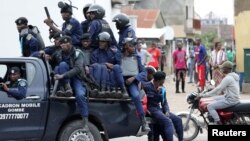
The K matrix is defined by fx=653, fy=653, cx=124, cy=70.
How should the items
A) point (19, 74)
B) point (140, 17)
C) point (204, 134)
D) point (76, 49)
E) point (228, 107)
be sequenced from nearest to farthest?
1. point (19, 74)
2. point (76, 49)
3. point (228, 107)
4. point (204, 134)
5. point (140, 17)

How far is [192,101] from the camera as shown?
38.6ft

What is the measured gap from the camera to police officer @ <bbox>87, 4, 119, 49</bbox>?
10.4 metres

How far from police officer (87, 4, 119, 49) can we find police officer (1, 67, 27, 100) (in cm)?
160

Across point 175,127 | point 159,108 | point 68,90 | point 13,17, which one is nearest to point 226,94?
point 175,127

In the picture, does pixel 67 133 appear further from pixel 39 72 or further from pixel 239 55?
pixel 239 55

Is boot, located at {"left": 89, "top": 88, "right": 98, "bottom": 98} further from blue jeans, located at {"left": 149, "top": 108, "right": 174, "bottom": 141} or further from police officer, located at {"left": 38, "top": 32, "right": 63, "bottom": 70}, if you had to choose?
blue jeans, located at {"left": 149, "top": 108, "right": 174, "bottom": 141}

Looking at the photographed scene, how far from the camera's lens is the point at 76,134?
942 cm

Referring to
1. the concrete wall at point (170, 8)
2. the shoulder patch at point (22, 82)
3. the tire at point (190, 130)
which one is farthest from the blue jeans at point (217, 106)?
the concrete wall at point (170, 8)

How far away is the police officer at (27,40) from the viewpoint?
35.1 feet

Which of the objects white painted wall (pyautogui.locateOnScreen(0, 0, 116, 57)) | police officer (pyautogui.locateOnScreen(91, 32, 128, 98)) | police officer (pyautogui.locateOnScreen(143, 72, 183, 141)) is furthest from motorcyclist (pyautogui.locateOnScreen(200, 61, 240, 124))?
white painted wall (pyautogui.locateOnScreen(0, 0, 116, 57))

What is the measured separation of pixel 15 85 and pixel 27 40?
5.56 ft

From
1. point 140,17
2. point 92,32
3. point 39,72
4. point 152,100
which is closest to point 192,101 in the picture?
point 152,100

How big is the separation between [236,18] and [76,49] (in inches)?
550

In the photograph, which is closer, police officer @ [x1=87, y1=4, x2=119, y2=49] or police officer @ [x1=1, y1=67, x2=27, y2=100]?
police officer @ [x1=1, y1=67, x2=27, y2=100]
